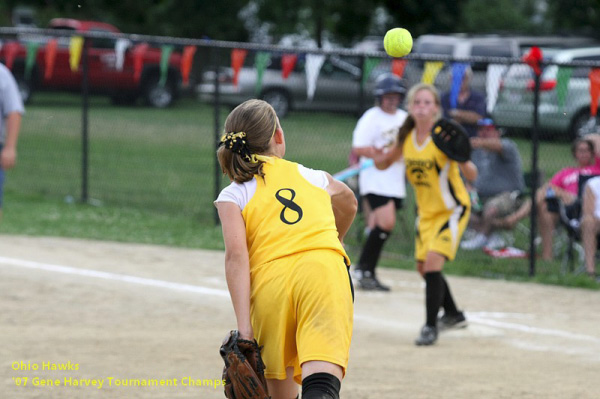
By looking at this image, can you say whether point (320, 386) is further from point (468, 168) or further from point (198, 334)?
point (468, 168)

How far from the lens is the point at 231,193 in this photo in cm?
438

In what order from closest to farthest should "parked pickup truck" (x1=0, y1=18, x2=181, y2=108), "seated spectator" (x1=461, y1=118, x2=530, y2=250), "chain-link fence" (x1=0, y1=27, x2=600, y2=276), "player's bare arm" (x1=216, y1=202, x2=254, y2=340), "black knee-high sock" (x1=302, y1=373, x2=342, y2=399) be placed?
"black knee-high sock" (x1=302, y1=373, x2=342, y2=399), "player's bare arm" (x1=216, y1=202, x2=254, y2=340), "seated spectator" (x1=461, y1=118, x2=530, y2=250), "chain-link fence" (x1=0, y1=27, x2=600, y2=276), "parked pickup truck" (x1=0, y1=18, x2=181, y2=108)

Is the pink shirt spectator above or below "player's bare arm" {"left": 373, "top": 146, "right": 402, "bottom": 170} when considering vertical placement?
below

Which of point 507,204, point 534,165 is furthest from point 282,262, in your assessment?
point 507,204

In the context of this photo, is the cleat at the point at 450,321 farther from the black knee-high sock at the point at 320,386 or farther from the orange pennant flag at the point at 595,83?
the black knee-high sock at the point at 320,386

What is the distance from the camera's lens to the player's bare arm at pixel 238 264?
424cm

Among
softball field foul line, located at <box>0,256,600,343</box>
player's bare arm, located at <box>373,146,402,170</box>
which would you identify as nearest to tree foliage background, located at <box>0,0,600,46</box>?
softball field foul line, located at <box>0,256,600,343</box>

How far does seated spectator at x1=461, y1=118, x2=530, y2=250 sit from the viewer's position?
11.7 meters

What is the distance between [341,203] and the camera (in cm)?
468

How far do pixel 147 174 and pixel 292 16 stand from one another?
15686 millimetres

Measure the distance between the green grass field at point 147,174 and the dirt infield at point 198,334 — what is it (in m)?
1.10

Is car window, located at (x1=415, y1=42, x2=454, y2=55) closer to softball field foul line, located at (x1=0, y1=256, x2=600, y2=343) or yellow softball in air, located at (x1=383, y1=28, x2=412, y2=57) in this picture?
softball field foul line, located at (x1=0, y1=256, x2=600, y2=343)

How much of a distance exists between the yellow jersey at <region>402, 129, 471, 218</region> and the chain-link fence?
302 centimetres

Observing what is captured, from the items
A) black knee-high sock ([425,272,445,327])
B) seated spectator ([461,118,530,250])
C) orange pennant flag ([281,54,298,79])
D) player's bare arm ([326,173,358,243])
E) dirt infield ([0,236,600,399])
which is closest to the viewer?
player's bare arm ([326,173,358,243])
